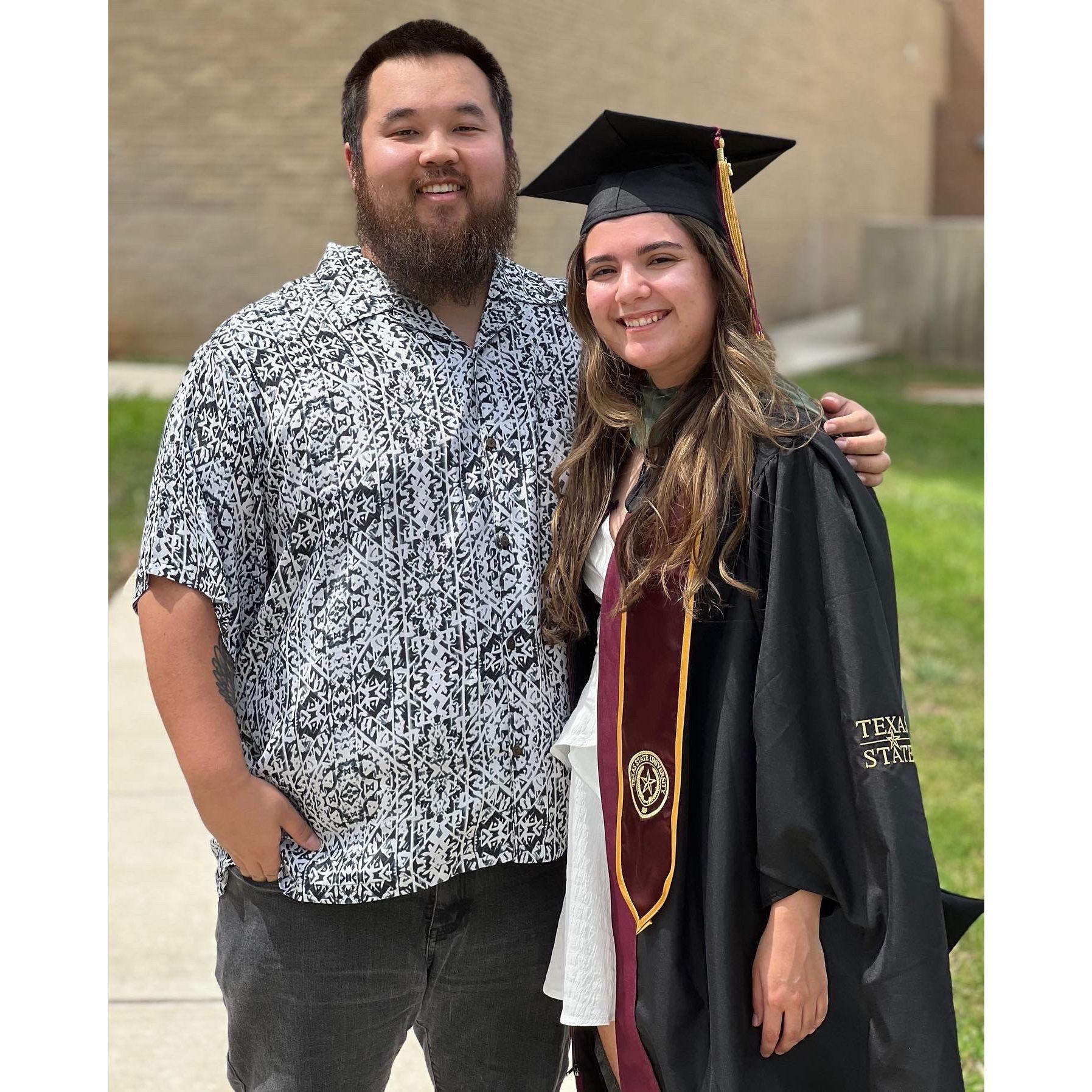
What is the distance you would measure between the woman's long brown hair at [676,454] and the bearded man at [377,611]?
0.07 metres

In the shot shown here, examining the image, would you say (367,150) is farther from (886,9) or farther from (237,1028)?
(886,9)

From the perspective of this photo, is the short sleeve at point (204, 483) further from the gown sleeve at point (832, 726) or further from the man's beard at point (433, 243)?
the gown sleeve at point (832, 726)

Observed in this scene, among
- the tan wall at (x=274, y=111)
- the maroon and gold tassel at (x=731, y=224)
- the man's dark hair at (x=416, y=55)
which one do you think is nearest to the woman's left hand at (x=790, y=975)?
the maroon and gold tassel at (x=731, y=224)

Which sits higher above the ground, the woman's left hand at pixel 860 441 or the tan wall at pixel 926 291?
the tan wall at pixel 926 291

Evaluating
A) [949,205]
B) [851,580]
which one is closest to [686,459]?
→ [851,580]

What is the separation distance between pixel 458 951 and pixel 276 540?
0.78m

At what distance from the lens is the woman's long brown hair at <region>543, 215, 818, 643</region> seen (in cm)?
210

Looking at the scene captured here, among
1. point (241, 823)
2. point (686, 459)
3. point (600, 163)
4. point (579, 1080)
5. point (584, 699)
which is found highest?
point (600, 163)

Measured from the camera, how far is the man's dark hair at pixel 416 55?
2299 millimetres

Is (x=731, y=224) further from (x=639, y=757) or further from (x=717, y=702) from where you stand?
(x=639, y=757)

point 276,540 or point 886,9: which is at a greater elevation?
point 886,9

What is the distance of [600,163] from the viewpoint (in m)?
2.33

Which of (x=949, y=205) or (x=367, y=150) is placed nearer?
(x=367, y=150)

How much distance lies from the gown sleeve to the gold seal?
155 mm
